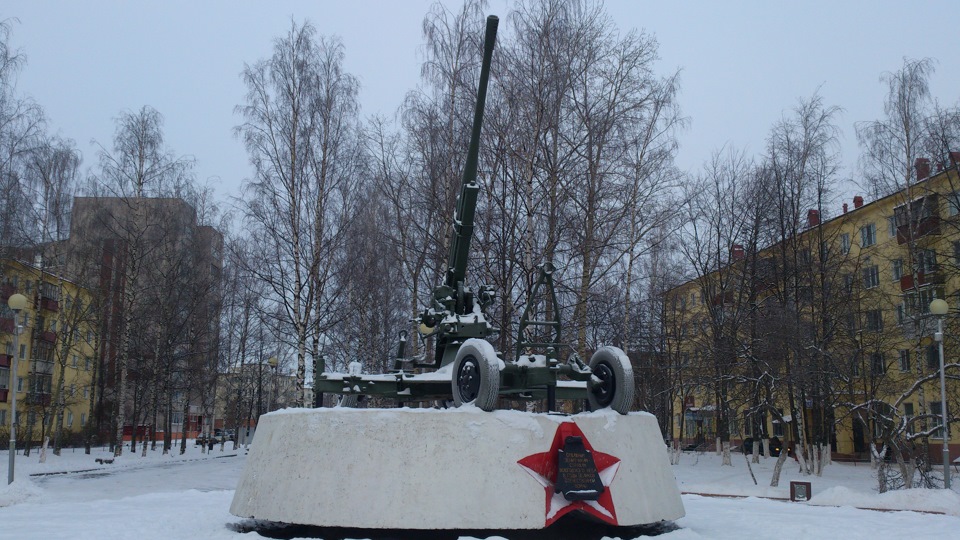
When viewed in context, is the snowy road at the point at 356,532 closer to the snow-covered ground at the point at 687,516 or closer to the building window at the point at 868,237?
the snow-covered ground at the point at 687,516

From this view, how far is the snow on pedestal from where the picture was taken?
25.7 ft

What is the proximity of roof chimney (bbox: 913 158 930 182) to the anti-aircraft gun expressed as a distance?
1971 centimetres

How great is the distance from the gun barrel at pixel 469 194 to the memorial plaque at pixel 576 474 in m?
3.09

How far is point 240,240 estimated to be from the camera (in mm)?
32938

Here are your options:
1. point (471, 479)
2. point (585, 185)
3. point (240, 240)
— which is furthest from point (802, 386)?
point (240, 240)

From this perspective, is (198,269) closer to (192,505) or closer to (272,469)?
(192,505)

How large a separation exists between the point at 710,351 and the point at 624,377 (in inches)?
734

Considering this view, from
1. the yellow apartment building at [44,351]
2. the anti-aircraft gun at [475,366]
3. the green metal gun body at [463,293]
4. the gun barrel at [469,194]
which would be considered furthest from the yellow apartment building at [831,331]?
the yellow apartment building at [44,351]

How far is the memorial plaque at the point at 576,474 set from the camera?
798 centimetres

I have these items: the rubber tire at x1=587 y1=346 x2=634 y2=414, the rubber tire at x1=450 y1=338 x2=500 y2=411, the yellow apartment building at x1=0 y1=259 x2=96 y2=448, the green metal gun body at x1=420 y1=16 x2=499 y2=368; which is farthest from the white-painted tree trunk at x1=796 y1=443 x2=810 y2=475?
the yellow apartment building at x1=0 y1=259 x2=96 y2=448

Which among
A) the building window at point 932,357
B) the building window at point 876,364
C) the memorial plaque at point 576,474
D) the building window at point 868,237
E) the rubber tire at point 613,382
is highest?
the building window at point 868,237

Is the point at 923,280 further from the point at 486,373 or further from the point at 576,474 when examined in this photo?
the point at 486,373

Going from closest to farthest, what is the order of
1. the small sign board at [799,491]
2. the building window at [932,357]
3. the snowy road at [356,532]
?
1. the snowy road at [356,532]
2. the small sign board at [799,491]
3. the building window at [932,357]

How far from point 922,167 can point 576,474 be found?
22433 mm
